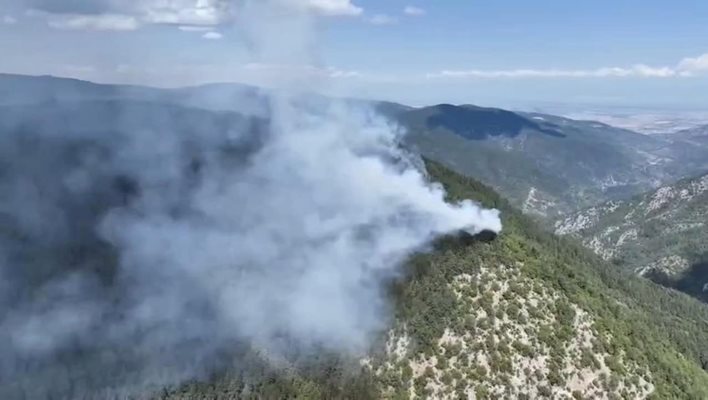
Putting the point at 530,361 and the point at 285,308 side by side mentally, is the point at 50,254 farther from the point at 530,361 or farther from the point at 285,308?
the point at 530,361

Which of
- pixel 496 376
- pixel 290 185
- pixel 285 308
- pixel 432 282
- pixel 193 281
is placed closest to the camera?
pixel 496 376

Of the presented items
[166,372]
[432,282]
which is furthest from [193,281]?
[432,282]

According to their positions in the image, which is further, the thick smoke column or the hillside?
the thick smoke column

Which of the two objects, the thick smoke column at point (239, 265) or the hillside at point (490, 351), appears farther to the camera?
the thick smoke column at point (239, 265)

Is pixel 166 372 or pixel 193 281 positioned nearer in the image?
pixel 166 372

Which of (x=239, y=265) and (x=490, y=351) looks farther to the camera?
(x=239, y=265)

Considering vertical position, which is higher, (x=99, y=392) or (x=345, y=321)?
(x=345, y=321)

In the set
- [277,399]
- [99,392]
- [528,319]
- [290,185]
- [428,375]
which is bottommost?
[99,392]

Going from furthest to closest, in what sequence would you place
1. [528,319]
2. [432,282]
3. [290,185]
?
1. [290,185]
2. [432,282]
3. [528,319]
